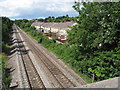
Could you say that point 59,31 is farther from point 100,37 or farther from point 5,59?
point 100,37

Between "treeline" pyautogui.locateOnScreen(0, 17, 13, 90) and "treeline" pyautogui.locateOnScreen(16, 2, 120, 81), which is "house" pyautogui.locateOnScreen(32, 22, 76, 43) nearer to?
"treeline" pyautogui.locateOnScreen(16, 2, 120, 81)

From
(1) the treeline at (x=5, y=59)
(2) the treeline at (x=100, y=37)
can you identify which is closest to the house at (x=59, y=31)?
(2) the treeline at (x=100, y=37)

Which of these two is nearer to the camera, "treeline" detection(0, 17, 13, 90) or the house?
"treeline" detection(0, 17, 13, 90)

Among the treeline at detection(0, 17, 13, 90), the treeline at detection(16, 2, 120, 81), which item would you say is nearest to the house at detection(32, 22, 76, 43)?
the treeline at detection(16, 2, 120, 81)

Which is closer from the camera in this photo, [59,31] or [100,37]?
[100,37]

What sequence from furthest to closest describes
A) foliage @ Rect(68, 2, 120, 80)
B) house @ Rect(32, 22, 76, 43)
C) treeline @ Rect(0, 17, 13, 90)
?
house @ Rect(32, 22, 76, 43)
treeline @ Rect(0, 17, 13, 90)
foliage @ Rect(68, 2, 120, 80)

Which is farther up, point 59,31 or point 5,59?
point 59,31

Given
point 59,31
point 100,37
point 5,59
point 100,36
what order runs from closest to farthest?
point 100,37, point 100,36, point 5,59, point 59,31

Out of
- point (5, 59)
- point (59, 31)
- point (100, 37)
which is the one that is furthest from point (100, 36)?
point (59, 31)

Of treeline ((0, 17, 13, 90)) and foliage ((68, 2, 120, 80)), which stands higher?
foliage ((68, 2, 120, 80))

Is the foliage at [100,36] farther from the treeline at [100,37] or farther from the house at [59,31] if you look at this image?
the house at [59,31]

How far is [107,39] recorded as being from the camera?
10672 millimetres

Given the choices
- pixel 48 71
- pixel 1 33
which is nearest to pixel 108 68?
pixel 48 71

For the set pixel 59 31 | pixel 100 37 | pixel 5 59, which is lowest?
pixel 5 59
